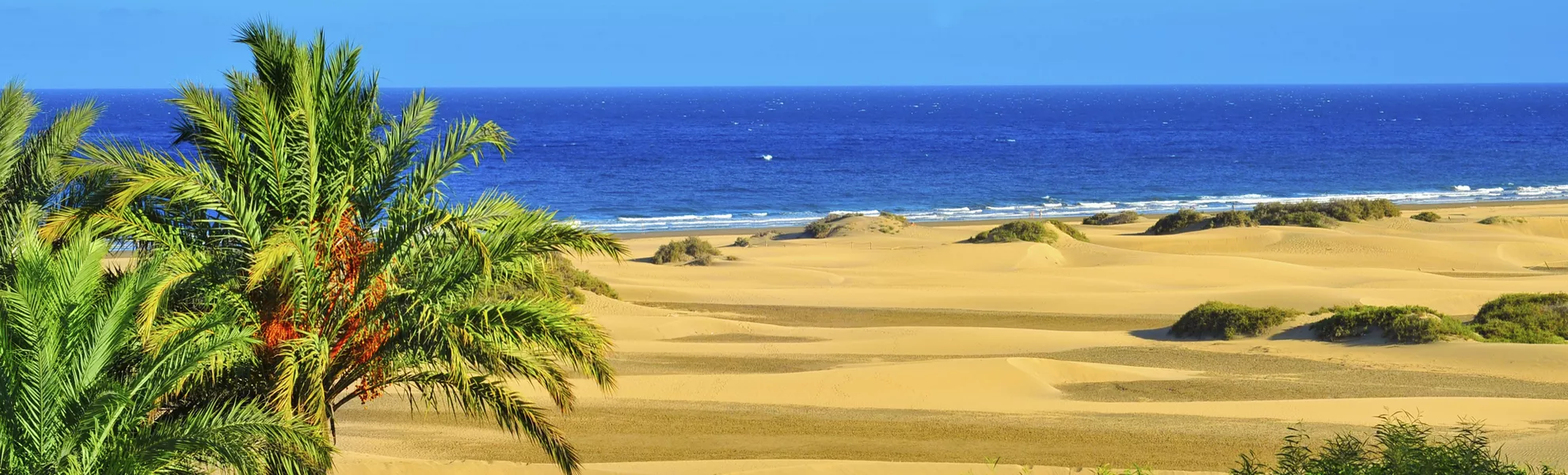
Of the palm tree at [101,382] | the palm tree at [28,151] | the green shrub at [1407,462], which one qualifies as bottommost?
the green shrub at [1407,462]

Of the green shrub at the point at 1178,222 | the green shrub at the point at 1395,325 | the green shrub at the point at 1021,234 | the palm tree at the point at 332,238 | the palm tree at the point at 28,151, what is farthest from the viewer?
the green shrub at the point at 1178,222

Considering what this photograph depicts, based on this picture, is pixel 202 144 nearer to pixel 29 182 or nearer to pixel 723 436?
pixel 29 182

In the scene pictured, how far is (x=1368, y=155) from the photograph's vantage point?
81.0m

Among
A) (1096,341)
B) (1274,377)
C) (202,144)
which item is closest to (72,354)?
(202,144)

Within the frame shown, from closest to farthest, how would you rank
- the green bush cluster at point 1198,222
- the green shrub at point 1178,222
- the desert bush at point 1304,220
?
the desert bush at point 1304,220 < the green bush cluster at point 1198,222 < the green shrub at point 1178,222

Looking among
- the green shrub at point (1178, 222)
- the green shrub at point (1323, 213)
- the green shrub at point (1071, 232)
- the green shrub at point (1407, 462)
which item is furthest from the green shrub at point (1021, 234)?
the green shrub at point (1407, 462)

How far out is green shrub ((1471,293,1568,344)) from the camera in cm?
1995

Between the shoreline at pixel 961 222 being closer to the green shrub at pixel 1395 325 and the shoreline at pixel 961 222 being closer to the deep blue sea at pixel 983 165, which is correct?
the deep blue sea at pixel 983 165

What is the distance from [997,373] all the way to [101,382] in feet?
40.6

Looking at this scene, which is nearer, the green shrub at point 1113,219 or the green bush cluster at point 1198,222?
the green bush cluster at point 1198,222

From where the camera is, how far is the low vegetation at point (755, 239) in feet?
124

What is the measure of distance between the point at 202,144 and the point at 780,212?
143 feet

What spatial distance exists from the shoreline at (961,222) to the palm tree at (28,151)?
31017 millimetres

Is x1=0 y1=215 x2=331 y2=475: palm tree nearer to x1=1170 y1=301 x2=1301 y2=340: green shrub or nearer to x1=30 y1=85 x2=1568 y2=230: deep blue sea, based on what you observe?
x1=30 y1=85 x2=1568 y2=230: deep blue sea
